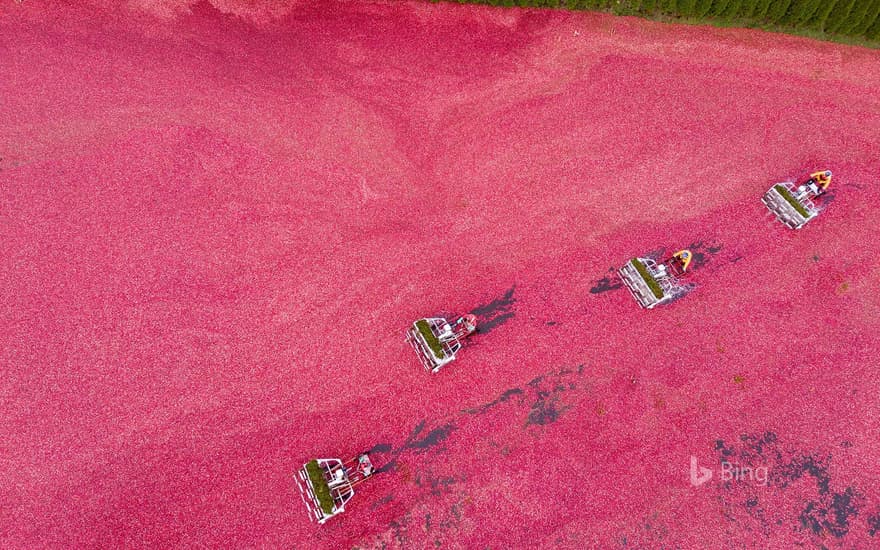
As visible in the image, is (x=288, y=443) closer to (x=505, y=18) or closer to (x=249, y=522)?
(x=249, y=522)

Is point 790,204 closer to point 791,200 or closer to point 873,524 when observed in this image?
point 791,200

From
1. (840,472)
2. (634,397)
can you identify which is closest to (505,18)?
(634,397)

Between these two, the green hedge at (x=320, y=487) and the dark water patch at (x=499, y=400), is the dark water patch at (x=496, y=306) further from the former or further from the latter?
the green hedge at (x=320, y=487)

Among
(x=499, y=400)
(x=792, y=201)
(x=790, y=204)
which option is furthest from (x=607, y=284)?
(x=792, y=201)

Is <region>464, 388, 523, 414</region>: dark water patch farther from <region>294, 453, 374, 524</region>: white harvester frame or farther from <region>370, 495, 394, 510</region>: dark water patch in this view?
<region>294, 453, 374, 524</region>: white harvester frame

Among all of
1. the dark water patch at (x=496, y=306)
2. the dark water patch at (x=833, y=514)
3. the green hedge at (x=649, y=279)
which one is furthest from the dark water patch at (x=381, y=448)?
the dark water patch at (x=833, y=514)
